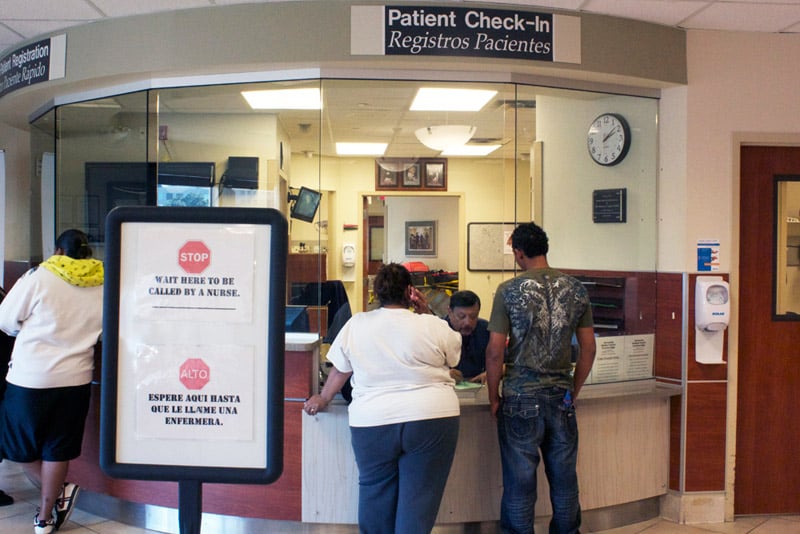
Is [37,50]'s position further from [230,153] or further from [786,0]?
[786,0]

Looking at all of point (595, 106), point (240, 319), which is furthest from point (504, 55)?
point (240, 319)

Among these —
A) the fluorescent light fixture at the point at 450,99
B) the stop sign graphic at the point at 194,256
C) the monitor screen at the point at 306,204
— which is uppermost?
the fluorescent light fixture at the point at 450,99

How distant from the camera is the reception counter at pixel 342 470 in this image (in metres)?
3.49

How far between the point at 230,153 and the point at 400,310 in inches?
75.4

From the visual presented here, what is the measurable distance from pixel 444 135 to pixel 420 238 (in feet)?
3.23

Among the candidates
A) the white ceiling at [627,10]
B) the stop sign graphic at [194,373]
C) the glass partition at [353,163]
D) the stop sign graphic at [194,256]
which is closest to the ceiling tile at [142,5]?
the white ceiling at [627,10]

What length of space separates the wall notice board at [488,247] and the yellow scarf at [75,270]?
2.67 meters

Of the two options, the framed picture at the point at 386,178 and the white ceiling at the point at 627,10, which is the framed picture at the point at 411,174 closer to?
the framed picture at the point at 386,178

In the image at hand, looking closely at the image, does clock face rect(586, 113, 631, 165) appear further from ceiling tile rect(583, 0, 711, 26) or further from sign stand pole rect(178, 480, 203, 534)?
sign stand pole rect(178, 480, 203, 534)

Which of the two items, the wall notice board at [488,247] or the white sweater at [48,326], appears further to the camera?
the wall notice board at [488,247]

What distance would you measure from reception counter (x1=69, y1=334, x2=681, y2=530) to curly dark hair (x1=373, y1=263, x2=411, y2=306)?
0.82 meters

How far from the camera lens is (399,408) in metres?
2.73

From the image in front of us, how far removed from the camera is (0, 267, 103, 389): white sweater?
3.50 m

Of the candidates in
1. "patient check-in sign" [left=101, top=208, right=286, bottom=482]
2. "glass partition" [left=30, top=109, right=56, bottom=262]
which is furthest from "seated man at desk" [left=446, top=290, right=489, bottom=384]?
"glass partition" [left=30, top=109, right=56, bottom=262]
